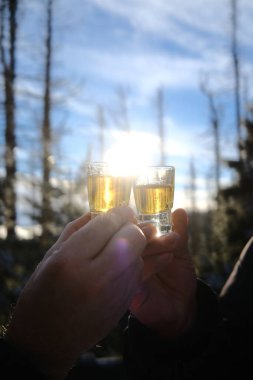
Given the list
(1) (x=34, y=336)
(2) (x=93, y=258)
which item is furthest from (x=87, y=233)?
(1) (x=34, y=336)

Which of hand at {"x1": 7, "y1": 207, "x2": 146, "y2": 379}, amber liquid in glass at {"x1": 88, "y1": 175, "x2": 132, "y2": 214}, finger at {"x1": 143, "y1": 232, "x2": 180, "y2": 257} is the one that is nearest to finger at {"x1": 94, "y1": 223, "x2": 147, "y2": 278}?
hand at {"x1": 7, "y1": 207, "x2": 146, "y2": 379}

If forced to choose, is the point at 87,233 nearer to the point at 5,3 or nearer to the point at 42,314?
the point at 42,314

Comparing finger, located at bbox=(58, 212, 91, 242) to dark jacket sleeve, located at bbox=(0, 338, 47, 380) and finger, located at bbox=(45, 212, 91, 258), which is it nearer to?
finger, located at bbox=(45, 212, 91, 258)

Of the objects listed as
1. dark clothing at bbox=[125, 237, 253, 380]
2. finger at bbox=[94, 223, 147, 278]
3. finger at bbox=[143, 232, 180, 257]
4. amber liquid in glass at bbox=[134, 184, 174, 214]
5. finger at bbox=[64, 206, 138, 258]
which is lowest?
dark clothing at bbox=[125, 237, 253, 380]

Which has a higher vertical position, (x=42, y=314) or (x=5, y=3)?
(x=5, y=3)

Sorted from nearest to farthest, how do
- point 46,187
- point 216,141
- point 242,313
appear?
1. point 242,313
2. point 46,187
3. point 216,141

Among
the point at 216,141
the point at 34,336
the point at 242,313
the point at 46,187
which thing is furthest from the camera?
the point at 216,141

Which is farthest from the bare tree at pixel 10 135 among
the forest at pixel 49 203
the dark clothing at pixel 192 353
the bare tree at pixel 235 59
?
the bare tree at pixel 235 59
